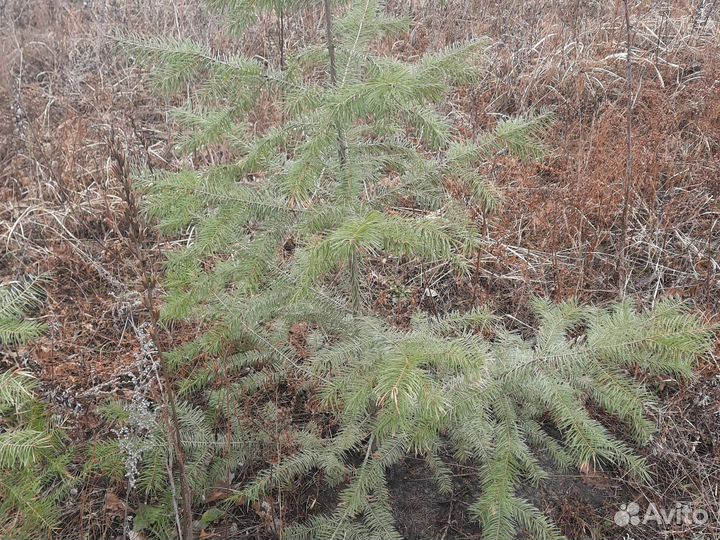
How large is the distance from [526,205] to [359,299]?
188 centimetres

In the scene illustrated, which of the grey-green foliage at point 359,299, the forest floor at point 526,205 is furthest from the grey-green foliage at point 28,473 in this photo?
the grey-green foliage at point 359,299

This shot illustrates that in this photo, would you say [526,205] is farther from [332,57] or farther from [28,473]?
[28,473]

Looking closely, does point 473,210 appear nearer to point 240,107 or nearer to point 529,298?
point 529,298

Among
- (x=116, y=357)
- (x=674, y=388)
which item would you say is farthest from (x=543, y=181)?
(x=116, y=357)

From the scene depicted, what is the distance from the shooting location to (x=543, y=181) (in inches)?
164

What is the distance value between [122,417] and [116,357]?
934 mm

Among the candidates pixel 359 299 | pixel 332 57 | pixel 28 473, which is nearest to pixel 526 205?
pixel 359 299

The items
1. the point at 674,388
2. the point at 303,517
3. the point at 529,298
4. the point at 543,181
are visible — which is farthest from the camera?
the point at 543,181

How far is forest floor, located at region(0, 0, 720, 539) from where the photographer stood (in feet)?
8.58

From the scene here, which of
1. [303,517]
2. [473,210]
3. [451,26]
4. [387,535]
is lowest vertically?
[303,517]

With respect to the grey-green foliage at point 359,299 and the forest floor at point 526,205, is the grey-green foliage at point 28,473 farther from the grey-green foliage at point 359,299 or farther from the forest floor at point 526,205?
the grey-green foliage at point 359,299

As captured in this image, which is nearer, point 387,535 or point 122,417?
point 387,535

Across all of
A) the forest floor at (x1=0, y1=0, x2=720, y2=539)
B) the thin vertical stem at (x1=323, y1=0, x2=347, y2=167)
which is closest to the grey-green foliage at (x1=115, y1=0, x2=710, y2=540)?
the thin vertical stem at (x1=323, y1=0, x2=347, y2=167)

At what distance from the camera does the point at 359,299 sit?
→ 2525 mm
